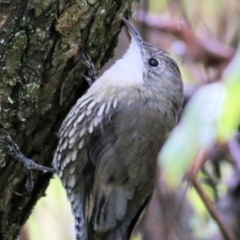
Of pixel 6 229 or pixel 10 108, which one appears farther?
pixel 6 229

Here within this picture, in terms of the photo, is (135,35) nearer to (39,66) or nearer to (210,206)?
(39,66)

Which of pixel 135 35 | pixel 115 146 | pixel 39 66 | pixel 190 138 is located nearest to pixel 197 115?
pixel 190 138

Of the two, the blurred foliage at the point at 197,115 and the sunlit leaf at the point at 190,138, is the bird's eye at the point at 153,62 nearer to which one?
the blurred foliage at the point at 197,115

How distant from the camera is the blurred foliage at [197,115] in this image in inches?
39.8

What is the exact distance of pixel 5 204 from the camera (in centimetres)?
219


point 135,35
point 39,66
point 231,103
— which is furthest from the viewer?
point 135,35

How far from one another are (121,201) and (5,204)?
0.49 m

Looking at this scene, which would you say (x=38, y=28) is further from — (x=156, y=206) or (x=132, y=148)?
(x=156, y=206)

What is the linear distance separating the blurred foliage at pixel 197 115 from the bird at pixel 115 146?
0.75 ft

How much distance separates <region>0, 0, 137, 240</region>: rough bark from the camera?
73.5 inches

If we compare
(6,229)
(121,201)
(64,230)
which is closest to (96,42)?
(121,201)

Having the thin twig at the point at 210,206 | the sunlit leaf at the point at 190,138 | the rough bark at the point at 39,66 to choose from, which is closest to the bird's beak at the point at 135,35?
the rough bark at the point at 39,66

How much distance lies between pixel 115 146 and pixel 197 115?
4.10ft

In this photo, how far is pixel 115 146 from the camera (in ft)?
7.47
